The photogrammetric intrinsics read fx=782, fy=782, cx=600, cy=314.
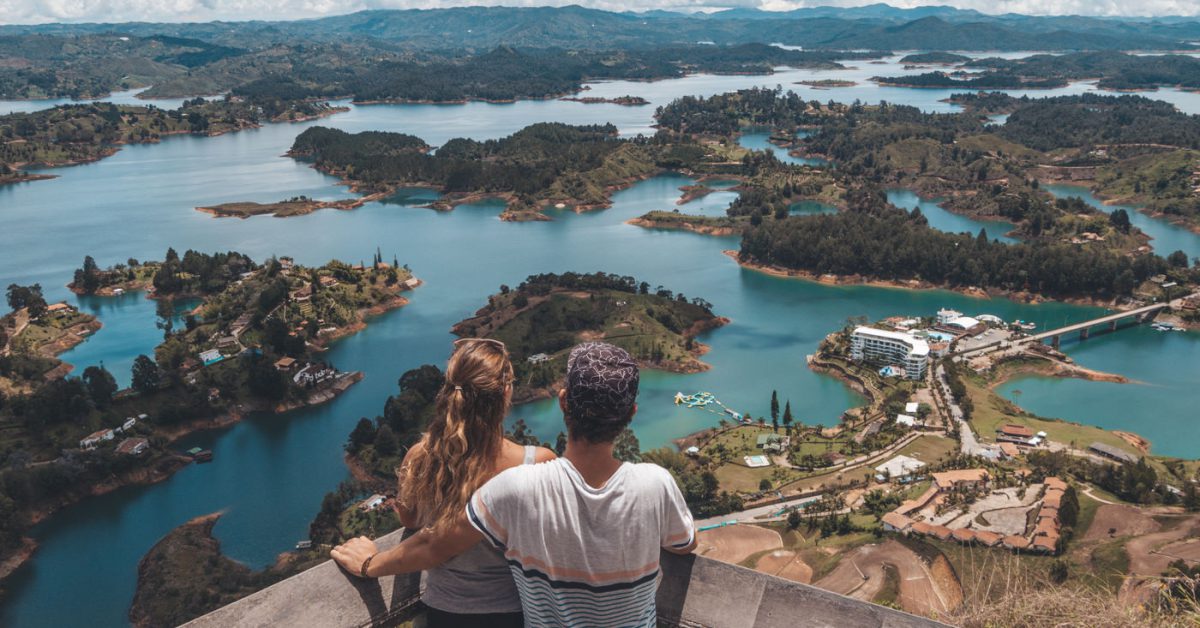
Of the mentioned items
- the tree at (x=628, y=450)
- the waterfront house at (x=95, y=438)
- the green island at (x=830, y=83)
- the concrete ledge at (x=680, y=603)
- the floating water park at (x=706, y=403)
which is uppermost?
the green island at (x=830, y=83)

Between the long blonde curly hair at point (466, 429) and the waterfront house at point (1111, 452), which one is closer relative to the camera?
the long blonde curly hair at point (466, 429)

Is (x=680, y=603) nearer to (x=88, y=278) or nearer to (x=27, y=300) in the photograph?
(x=27, y=300)

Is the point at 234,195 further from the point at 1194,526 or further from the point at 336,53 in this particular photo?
the point at 336,53

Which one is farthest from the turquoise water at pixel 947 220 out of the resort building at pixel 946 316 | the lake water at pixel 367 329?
the resort building at pixel 946 316

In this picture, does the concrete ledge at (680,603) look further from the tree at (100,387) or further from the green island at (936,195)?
the green island at (936,195)

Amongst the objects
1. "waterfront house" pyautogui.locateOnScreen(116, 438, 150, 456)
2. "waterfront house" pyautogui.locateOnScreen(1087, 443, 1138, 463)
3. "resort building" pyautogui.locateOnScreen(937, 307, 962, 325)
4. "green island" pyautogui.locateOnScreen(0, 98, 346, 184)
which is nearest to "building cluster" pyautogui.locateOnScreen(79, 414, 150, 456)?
"waterfront house" pyautogui.locateOnScreen(116, 438, 150, 456)
